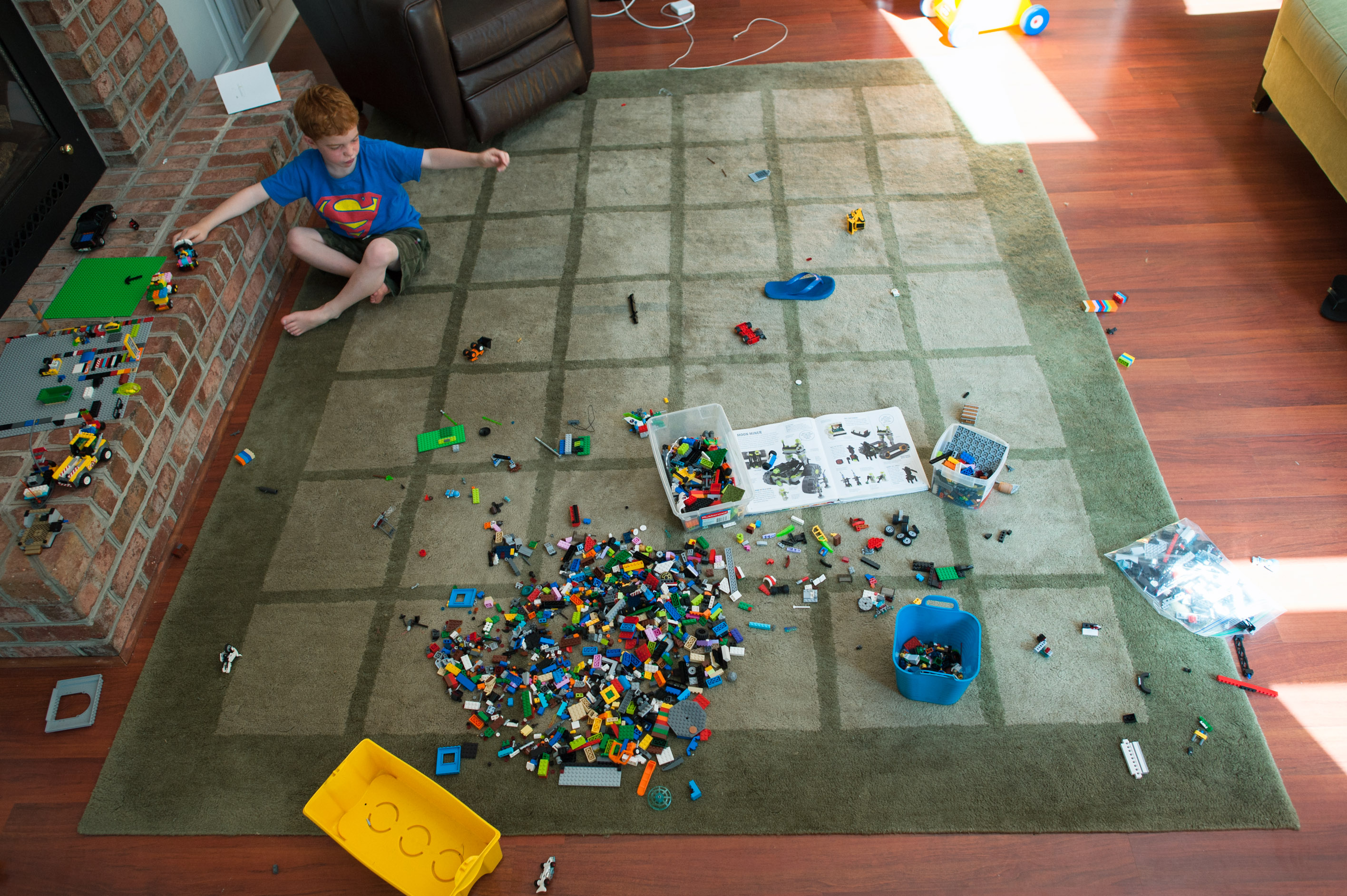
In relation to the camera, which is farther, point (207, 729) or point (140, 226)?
point (140, 226)

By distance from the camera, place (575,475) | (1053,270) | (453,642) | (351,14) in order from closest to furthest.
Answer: (453,642) < (575,475) < (1053,270) < (351,14)

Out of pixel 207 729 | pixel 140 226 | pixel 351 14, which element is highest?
pixel 351 14

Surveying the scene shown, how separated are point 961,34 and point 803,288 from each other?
1685 millimetres

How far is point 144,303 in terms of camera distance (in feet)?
7.24

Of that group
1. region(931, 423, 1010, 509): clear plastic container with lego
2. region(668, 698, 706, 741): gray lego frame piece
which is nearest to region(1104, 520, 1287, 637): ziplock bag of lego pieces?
region(931, 423, 1010, 509): clear plastic container with lego

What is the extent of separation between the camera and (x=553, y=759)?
172cm

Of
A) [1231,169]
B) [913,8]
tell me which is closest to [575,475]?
[1231,169]

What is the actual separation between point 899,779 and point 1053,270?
1699mm

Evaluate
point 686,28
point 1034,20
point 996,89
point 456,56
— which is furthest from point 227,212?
point 1034,20

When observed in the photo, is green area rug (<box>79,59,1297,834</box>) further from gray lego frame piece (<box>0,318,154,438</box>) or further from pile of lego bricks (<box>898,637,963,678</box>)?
gray lego frame piece (<box>0,318,154,438</box>)

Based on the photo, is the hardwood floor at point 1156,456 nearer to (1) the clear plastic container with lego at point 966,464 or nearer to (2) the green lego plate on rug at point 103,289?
(2) the green lego plate on rug at point 103,289

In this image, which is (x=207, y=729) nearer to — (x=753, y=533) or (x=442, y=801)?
(x=442, y=801)

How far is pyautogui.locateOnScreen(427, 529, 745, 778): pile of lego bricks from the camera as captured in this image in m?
1.73

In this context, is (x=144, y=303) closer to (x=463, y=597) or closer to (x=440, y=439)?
(x=440, y=439)
